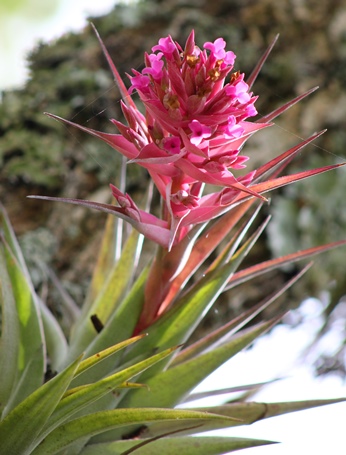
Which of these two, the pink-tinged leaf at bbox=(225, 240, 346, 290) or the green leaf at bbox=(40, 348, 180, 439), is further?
the pink-tinged leaf at bbox=(225, 240, 346, 290)

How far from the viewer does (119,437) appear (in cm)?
100

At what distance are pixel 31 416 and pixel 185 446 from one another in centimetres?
27

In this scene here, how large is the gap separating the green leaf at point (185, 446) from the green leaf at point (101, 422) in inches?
4.1

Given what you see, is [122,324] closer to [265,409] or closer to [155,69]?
[265,409]

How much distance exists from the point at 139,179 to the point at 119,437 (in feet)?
3.98

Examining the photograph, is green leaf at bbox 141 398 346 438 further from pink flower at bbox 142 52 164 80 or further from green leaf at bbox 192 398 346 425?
pink flower at bbox 142 52 164 80

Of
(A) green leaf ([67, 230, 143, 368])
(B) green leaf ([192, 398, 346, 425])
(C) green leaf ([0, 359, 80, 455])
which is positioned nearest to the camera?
(C) green leaf ([0, 359, 80, 455])

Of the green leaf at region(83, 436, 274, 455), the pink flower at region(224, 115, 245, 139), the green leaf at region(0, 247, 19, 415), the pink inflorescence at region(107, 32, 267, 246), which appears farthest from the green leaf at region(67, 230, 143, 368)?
the pink flower at region(224, 115, 245, 139)

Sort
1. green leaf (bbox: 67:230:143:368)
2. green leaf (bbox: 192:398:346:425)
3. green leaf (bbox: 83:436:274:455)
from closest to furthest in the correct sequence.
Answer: green leaf (bbox: 83:436:274:455) → green leaf (bbox: 192:398:346:425) → green leaf (bbox: 67:230:143:368)

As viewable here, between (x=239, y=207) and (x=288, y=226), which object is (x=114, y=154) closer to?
(x=288, y=226)

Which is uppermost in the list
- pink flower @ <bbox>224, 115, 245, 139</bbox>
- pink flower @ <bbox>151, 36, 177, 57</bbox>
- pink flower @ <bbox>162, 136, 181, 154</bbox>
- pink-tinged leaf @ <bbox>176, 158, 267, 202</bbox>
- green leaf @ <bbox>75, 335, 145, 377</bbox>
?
pink flower @ <bbox>151, 36, 177, 57</bbox>

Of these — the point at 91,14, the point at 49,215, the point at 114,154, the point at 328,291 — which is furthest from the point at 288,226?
the point at 91,14

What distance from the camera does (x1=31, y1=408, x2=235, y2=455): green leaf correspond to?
795mm

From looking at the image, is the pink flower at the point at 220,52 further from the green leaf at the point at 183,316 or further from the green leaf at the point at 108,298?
the green leaf at the point at 108,298
